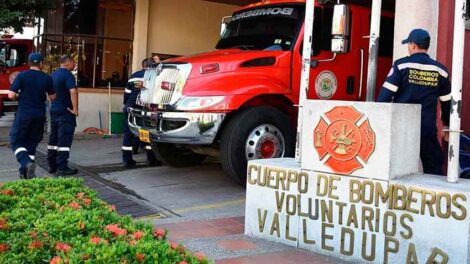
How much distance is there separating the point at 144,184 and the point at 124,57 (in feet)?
23.1

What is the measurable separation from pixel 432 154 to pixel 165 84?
11.5ft

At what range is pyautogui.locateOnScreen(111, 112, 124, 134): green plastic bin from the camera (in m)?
13.7

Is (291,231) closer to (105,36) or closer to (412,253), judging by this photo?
(412,253)

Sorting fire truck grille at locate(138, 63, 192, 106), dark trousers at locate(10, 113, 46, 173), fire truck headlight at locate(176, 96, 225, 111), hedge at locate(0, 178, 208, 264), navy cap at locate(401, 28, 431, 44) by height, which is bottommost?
hedge at locate(0, 178, 208, 264)

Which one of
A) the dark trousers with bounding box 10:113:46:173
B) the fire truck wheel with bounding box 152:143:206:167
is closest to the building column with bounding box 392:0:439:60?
the fire truck wheel with bounding box 152:143:206:167

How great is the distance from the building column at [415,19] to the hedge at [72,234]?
4.11 meters

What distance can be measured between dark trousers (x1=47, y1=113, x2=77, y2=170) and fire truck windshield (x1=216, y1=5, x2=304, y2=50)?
2.59 meters

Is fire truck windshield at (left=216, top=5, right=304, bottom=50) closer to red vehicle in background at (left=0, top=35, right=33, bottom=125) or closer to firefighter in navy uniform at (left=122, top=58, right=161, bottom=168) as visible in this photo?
firefighter in navy uniform at (left=122, top=58, right=161, bottom=168)

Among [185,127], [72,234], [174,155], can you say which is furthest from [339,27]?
[174,155]

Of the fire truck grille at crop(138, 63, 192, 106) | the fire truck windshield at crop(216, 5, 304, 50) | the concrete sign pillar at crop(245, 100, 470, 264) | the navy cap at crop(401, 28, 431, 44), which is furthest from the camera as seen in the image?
the fire truck windshield at crop(216, 5, 304, 50)

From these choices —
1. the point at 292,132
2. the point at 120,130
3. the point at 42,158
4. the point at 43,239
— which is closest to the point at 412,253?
the point at 43,239

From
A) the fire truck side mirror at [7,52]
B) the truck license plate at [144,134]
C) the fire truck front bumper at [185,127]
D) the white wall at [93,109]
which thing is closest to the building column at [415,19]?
the fire truck front bumper at [185,127]

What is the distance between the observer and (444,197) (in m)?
3.94

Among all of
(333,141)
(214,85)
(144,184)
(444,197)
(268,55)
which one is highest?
(268,55)
